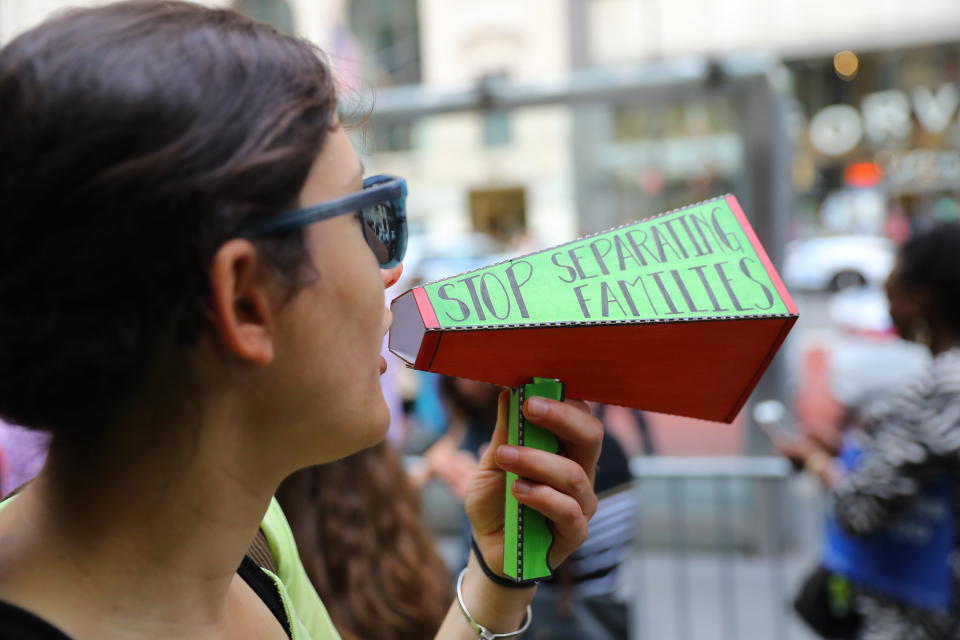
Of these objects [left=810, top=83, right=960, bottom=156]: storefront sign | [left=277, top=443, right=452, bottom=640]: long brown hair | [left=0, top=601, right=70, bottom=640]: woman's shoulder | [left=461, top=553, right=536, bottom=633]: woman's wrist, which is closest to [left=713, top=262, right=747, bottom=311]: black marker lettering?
[left=461, top=553, right=536, bottom=633]: woman's wrist

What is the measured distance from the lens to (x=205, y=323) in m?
0.87

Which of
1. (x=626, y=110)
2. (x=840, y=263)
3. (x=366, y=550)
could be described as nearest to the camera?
(x=366, y=550)

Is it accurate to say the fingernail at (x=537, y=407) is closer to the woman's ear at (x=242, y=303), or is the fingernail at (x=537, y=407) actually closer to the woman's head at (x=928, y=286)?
the woman's ear at (x=242, y=303)

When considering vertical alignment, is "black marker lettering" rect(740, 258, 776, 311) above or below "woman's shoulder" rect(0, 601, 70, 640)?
above

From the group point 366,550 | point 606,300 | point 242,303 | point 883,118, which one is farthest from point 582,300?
point 883,118

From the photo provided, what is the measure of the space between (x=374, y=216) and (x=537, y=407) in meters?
0.28

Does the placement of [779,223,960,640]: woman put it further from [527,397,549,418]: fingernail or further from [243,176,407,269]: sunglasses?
[243,176,407,269]: sunglasses

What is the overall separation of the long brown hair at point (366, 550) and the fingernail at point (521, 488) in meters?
1.04

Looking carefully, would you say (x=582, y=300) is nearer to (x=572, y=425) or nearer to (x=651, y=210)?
(x=572, y=425)

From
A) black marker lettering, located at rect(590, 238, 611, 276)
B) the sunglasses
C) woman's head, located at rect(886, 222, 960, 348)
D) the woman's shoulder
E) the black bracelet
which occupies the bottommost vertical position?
woman's head, located at rect(886, 222, 960, 348)

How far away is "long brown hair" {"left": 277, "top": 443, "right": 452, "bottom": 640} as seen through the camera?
2039mm

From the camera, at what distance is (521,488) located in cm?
108

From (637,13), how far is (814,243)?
13.7 m

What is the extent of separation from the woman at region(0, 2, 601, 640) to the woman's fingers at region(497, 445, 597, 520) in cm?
17
